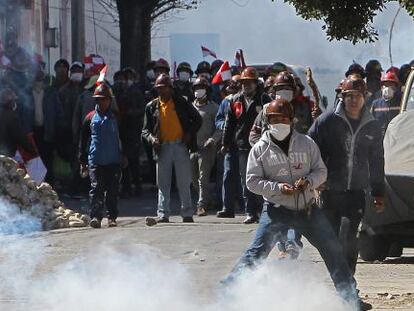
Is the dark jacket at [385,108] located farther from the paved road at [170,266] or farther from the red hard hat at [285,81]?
the red hard hat at [285,81]

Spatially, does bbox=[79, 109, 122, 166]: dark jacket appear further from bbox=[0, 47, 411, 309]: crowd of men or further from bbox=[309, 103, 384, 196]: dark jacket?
bbox=[309, 103, 384, 196]: dark jacket

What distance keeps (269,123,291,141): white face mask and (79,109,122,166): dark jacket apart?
6603 millimetres

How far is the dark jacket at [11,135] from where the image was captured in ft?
52.9

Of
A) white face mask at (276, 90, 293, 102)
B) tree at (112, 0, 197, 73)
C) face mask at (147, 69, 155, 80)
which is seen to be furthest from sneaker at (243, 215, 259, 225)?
tree at (112, 0, 197, 73)

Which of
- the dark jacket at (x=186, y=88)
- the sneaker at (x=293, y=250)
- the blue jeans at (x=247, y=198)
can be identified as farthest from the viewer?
the dark jacket at (x=186, y=88)

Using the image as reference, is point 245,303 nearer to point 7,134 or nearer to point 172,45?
point 7,134

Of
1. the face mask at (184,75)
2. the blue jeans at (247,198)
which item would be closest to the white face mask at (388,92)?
the blue jeans at (247,198)

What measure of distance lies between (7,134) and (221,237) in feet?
10.2

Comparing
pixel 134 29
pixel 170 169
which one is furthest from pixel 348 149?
pixel 134 29

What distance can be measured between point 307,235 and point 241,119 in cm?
676

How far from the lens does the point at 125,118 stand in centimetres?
2084

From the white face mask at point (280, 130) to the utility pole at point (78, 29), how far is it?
45.1 feet

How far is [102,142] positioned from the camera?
645 inches

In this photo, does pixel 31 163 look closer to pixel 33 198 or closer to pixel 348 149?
pixel 33 198
